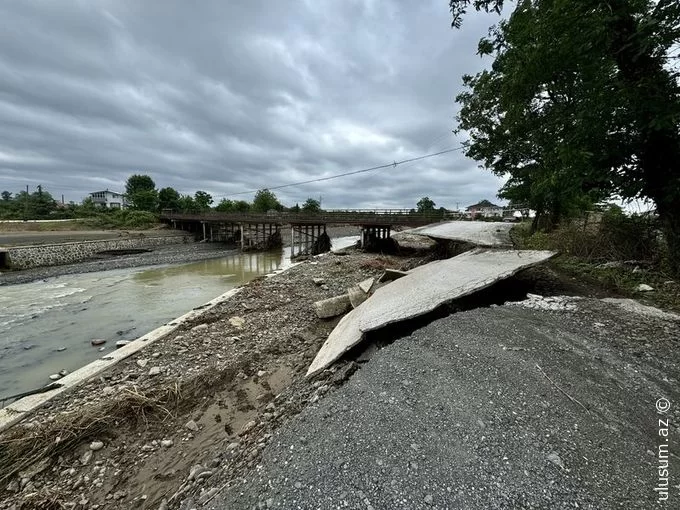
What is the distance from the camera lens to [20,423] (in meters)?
3.66

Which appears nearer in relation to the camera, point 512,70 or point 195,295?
point 512,70

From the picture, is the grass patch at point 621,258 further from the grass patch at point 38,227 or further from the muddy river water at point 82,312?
the grass patch at point 38,227

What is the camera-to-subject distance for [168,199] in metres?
59.1

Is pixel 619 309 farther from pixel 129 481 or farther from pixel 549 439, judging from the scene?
pixel 129 481

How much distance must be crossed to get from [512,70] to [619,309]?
742cm

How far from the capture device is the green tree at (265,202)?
244 feet

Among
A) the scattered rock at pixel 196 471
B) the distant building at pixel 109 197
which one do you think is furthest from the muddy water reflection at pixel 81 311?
the distant building at pixel 109 197

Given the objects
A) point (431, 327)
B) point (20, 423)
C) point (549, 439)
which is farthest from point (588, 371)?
point (20, 423)

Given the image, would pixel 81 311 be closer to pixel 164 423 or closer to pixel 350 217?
pixel 164 423

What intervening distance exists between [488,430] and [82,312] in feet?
41.2

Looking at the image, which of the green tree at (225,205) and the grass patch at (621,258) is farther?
the green tree at (225,205)

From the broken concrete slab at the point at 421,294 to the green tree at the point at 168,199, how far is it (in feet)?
212

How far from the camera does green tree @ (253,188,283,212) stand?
244 feet

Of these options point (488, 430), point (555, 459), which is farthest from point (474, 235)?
point (555, 459)
